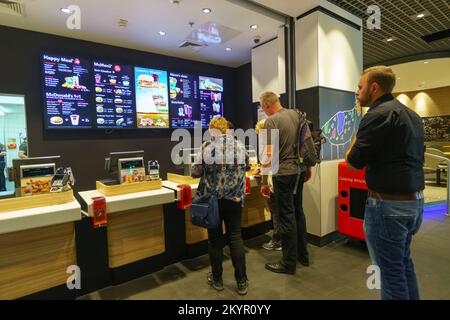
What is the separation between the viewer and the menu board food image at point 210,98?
5.29 m

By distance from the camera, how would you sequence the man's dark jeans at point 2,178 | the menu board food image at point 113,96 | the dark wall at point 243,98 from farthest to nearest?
the dark wall at point 243,98 → the man's dark jeans at point 2,178 → the menu board food image at point 113,96

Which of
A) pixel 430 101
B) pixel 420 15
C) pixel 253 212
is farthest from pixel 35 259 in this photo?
pixel 430 101

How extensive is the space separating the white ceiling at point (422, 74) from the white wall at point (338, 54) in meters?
3.81

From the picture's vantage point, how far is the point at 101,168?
4426mm

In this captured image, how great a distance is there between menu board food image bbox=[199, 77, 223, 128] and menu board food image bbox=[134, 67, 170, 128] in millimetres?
757

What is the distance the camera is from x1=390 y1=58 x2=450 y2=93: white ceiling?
6609 mm

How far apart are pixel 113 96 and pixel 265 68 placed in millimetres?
2552

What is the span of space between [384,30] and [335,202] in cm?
331

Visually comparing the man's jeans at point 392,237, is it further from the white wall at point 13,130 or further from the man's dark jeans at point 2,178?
the man's dark jeans at point 2,178

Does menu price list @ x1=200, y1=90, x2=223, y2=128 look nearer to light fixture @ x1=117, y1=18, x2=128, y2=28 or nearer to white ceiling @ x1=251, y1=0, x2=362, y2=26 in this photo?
light fixture @ x1=117, y1=18, x2=128, y2=28

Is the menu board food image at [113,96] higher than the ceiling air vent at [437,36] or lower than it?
lower

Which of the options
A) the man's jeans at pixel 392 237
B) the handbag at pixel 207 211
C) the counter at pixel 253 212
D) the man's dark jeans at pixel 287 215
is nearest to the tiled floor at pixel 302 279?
the man's dark jeans at pixel 287 215

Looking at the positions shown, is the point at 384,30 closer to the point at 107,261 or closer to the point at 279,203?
the point at 279,203
